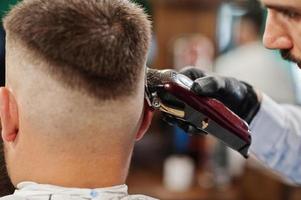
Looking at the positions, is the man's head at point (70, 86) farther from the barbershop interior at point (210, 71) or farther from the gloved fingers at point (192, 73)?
the barbershop interior at point (210, 71)

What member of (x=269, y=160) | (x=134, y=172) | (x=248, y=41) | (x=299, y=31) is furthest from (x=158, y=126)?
(x=299, y=31)

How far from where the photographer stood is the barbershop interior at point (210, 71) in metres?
4.56

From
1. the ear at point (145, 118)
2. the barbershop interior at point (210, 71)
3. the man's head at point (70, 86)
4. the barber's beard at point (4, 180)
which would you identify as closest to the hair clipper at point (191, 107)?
the ear at point (145, 118)

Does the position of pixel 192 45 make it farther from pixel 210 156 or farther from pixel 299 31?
pixel 299 31

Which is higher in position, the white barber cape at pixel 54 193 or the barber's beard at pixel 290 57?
the barber's beard at pixel 290 57

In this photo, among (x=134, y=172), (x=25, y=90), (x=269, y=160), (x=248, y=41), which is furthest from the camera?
(x=134, y=172)

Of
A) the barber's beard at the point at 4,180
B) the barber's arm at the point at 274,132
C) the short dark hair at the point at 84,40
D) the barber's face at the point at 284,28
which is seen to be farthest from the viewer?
the barber's arm at the point at 274,132

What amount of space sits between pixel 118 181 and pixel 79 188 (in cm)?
9

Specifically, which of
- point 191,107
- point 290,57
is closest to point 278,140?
point 290,57

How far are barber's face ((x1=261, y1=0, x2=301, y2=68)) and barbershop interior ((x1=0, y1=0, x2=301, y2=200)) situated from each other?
2427 mm

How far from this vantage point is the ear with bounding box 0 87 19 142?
108cm

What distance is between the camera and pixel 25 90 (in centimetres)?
107

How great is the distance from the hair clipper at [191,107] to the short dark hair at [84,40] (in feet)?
0.53

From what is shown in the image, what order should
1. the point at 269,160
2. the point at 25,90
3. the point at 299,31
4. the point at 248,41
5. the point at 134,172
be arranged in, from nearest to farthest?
the point at 25,90 → the point at 299,31 → the point at 269,160 → the point at 248,41 → the point at 134,172
